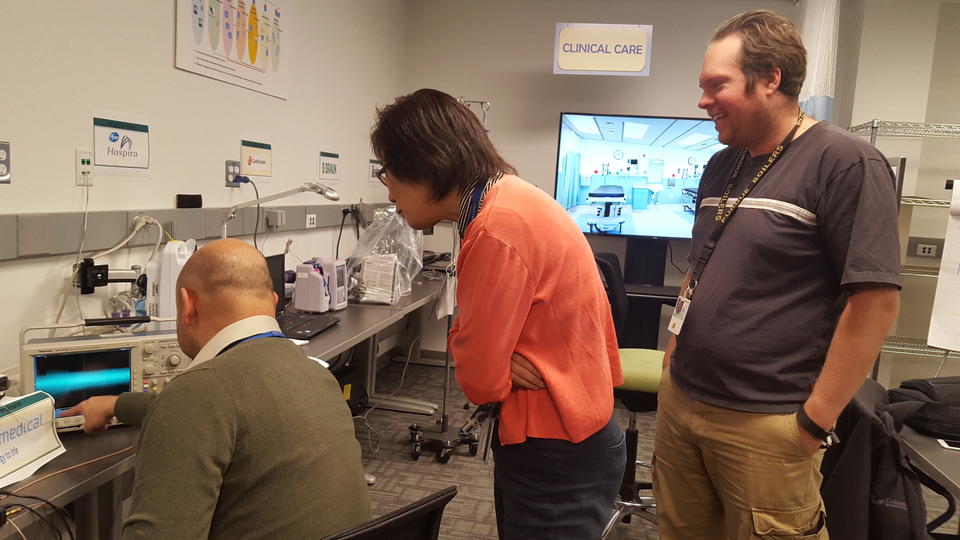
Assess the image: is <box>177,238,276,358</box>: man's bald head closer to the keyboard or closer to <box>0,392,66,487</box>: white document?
<box>0,392,66,487</box>: white document

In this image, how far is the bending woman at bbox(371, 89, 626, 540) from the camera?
1028mm

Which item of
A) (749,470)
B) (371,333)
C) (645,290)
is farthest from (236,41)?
(645,290)

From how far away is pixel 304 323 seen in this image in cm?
239

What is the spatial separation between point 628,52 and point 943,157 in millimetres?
1953

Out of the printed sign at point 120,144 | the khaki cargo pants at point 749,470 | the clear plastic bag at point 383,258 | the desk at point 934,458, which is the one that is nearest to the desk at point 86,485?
the printed sign at point 120,144

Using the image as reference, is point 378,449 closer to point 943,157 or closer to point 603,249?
point 603,249

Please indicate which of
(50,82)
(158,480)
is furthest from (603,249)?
(158,480)

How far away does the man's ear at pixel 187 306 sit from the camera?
3.79 feet

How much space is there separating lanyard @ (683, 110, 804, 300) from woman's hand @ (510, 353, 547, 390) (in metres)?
0.53

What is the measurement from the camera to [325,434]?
42.3 inches

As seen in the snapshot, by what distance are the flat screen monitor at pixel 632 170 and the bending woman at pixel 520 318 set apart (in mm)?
3281

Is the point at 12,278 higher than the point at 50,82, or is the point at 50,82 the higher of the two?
the point at 50,82

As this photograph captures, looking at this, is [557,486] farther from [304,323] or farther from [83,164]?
[83,164]

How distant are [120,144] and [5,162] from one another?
39 cm
